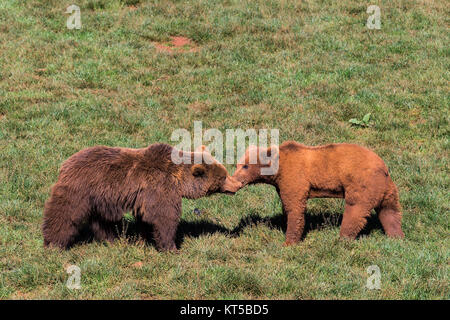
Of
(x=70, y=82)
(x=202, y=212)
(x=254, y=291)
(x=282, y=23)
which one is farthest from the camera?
(x=282, y=23)

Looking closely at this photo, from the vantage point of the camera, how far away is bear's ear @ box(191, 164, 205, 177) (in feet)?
23.2

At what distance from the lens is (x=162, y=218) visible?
683 centimetres

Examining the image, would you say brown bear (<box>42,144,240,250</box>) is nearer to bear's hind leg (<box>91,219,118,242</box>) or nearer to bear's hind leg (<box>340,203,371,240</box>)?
bear's hind leg (<box>91,219,118,242</box>)

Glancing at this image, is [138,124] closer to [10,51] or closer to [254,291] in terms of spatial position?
[10,51]

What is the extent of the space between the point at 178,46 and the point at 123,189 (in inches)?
317

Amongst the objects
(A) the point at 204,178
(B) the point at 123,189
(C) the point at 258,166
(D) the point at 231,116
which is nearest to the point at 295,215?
(C) the point at 258,166

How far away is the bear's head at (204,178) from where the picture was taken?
7.09 m

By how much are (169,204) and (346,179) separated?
2.22 m

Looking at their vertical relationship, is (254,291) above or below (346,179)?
below

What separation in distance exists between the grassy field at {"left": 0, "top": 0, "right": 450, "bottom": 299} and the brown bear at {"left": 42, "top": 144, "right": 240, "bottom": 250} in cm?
33

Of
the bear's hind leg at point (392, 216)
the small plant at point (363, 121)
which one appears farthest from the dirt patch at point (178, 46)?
the bear's hind leg at point (392, 216)

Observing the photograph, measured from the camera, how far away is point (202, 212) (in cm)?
820

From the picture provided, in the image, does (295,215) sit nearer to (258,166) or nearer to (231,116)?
(258,166)

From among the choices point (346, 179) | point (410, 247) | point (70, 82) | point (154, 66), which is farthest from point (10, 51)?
point (410, 247)
